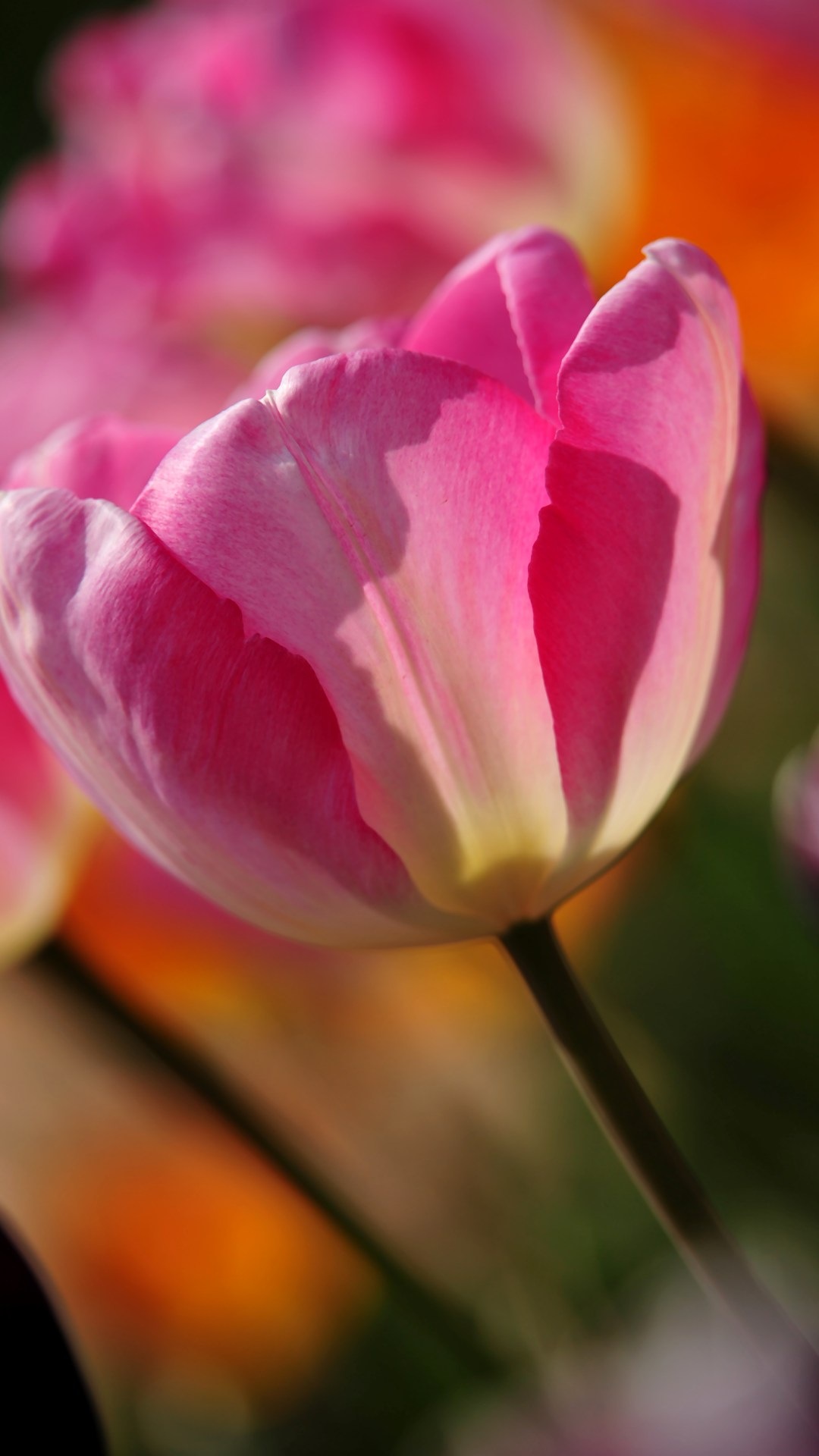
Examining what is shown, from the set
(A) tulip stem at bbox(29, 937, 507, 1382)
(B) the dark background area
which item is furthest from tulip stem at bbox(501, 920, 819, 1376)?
(B) the dark background area

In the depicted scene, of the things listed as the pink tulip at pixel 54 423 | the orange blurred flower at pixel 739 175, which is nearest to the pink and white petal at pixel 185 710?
the pink tulip at pixel 54 423

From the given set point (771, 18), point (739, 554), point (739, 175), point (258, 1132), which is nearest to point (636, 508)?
point (739, 554)

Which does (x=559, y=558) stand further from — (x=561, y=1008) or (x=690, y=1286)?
(x=690, y=1286)

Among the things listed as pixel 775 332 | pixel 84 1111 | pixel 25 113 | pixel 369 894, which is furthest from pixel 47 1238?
pixel 25 113

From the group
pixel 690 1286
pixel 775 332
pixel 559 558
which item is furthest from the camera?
pixel 775 332

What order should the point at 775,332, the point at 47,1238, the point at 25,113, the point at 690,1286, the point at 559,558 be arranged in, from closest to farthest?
1. the point at 559,558
2. the point at 690,1286
3. the point at 47,1238
4. the point at 775,332
5. the point at 25,113

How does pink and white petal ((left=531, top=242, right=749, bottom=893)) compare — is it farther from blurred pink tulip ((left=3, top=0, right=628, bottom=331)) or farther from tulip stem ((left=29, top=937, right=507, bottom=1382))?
blurred pink tulip ((left=3, top=0, right=628, bottom=331))

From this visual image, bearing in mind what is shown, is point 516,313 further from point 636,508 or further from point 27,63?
point 27,63
